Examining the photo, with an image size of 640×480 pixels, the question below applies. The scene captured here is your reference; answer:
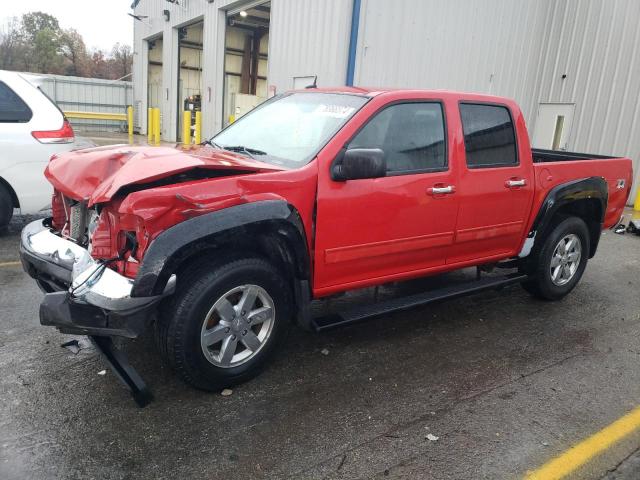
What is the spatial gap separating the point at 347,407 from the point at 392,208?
133 centimetres

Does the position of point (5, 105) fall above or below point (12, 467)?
above

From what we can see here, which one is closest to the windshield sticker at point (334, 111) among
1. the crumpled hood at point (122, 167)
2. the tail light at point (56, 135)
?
the crumpled hood at point (122, 167)

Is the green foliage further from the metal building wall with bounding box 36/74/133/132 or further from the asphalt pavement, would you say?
the asphalt pavement

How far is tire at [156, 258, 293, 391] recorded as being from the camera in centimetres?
284

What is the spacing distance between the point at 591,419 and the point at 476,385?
2.21 feet

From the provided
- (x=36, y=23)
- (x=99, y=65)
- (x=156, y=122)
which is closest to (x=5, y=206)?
(x=156, y=122)

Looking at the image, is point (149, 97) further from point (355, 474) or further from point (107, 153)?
point (355, 474)

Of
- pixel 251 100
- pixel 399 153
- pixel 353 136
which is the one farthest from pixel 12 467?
pixel 251 100

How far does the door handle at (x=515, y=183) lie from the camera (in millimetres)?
4211

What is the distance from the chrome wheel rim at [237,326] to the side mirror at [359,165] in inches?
34.3

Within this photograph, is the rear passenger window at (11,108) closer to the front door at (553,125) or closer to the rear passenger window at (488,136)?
the rear passenger window at (488,136)

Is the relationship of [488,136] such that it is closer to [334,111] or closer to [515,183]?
[515,183]

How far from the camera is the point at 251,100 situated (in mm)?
19328

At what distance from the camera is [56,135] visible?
597 cm
